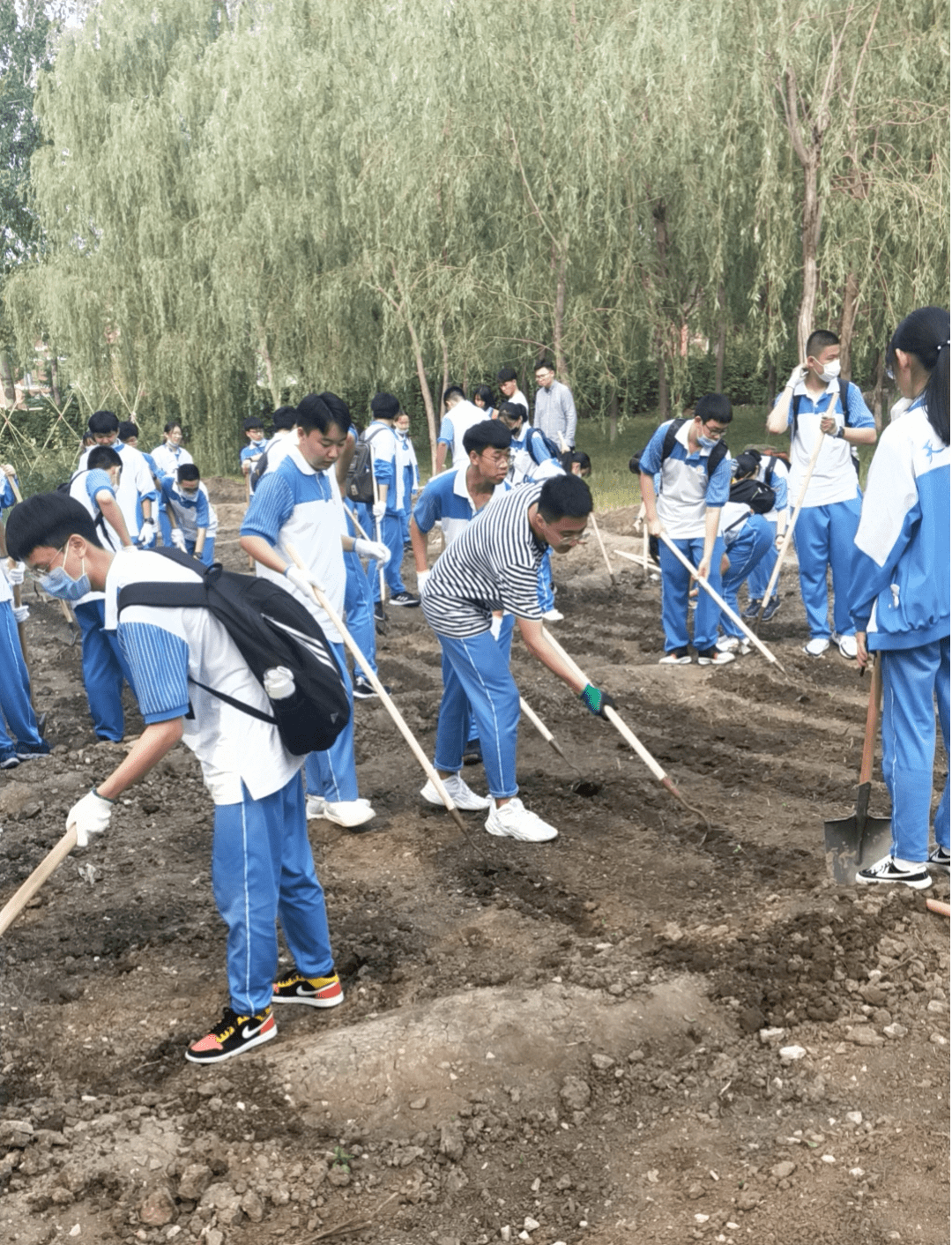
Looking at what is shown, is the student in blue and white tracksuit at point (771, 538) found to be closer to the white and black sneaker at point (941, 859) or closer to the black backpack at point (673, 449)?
the black backpack at point (673, 449)

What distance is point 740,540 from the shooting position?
966cm

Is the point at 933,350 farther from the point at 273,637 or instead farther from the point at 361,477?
the point at 361,477

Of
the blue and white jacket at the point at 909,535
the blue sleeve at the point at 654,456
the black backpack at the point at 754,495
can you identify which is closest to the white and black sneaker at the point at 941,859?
the blue and white jacket at the point at 909,535

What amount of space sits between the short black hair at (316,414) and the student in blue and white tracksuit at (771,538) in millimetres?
5530

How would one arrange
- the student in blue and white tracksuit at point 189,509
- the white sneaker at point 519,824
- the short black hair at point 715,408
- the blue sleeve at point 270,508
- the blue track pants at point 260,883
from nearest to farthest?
the blue track pants at point 260,883, the blue sleeve at point 270,508, the white sneaker at point 519,824, the short black hair at point 715,408, the student in blue and white tracksuit at point 189,509

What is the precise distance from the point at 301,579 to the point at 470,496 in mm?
1148

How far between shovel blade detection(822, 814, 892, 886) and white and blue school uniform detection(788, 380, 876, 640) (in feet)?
12.5

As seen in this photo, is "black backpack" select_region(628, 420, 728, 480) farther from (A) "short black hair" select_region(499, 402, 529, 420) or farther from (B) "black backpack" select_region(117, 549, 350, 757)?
(B) "black backpack" select_region(117, 549, 350, 757)

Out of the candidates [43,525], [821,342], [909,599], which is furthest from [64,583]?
[821,342]

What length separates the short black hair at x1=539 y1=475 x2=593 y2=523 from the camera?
4.76 meters

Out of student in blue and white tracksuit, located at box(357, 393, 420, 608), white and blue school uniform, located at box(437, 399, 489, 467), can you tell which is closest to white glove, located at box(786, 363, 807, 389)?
white and blue school uniform, located at box(437, 399, 489, 467)

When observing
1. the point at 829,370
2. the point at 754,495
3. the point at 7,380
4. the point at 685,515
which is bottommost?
the point at 7,380

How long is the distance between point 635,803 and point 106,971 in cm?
281

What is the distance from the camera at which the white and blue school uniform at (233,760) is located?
340cm
